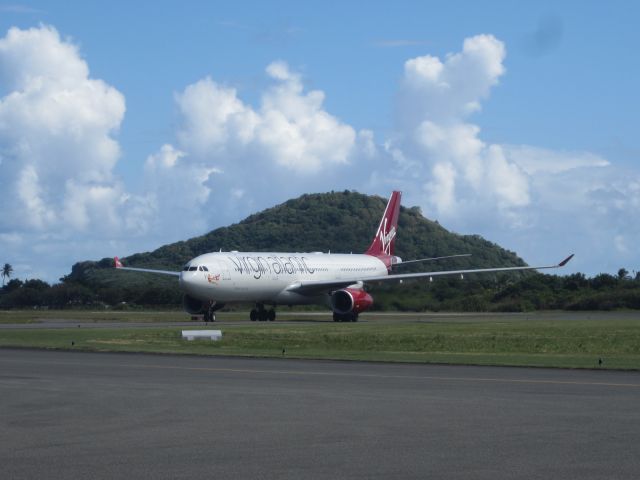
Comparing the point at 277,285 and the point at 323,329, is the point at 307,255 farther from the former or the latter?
the point at 323,329

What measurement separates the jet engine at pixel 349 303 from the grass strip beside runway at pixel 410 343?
12.5 m

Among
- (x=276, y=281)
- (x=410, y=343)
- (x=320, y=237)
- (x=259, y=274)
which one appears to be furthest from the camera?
(x=320, y=237)

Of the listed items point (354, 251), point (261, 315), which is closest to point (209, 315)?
point (261, 315)

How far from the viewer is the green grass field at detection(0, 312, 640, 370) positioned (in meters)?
28.7

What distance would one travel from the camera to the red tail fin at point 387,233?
231 feet

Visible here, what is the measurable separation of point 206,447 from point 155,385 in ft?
26.1

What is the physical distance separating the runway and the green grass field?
582 centimetres

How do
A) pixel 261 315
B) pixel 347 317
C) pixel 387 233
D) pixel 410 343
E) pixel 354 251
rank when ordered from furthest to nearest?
pixel 354 251, pixel 387 233, pixel 261 315, pixel 347 317, pixel 410 343

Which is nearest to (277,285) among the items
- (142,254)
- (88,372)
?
(88,372)

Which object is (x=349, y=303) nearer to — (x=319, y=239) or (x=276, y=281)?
(x=276, y=281)

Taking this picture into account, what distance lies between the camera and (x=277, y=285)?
58281 millimetres

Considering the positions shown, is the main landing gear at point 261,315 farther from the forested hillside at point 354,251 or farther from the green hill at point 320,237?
the green hill at point 320,237

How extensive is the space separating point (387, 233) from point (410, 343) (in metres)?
35.3

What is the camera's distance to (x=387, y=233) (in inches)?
2785
